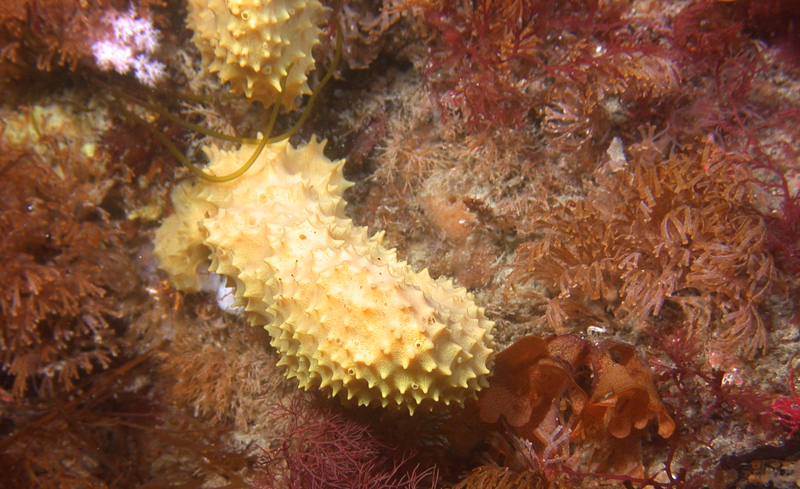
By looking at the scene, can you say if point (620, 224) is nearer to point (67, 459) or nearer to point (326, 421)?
point (326, 421)

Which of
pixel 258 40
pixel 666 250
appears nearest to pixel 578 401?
pixel 666 250

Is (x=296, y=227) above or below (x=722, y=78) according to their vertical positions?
above

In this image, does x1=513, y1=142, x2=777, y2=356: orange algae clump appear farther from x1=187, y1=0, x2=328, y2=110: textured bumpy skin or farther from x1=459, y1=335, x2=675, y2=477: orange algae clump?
Answer: x1=187, y1=0, x2=328, y2=110: textured bumpy skin

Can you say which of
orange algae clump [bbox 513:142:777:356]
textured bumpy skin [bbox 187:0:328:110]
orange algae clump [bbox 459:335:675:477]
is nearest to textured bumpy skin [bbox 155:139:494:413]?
orange algae clump [bbox 459:335:675:477]

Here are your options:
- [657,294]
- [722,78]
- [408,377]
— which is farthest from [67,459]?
[722,78]

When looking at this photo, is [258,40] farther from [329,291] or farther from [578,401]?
[578,401]
